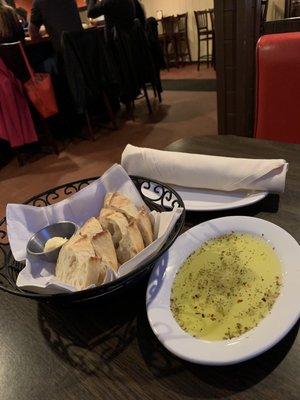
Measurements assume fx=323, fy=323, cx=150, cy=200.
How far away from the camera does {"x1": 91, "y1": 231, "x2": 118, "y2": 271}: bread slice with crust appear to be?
19.0 inches

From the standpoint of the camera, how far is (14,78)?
8.66 feet

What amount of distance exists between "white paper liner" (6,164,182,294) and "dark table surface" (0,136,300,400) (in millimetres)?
88

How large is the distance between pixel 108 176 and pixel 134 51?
9.93ft

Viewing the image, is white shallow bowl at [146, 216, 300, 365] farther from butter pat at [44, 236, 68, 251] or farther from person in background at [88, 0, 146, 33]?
person in background at [88, 0, 146, 33]

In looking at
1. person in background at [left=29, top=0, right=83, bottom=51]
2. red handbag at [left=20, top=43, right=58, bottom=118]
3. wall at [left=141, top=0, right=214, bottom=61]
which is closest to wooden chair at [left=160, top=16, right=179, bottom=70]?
wall at [left=141, top=0, right=214, bottom=61]

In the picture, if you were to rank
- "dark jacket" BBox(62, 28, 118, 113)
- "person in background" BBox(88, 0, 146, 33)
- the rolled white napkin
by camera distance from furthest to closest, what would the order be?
"person in background" BBox(88, 0, 146, 33) < "dark jacket" BBox(62, 28, 118, 113) < the rolled white napkin

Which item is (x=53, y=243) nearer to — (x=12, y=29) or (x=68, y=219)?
(x=68, y=219)

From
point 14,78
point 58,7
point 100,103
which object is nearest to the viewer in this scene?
point 14,78

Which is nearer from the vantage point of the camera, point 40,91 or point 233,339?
point 233,339

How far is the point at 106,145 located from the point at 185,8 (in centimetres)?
431

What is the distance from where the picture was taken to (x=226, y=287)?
19.4 inches

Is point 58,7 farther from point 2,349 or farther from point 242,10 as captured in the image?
point 2,349

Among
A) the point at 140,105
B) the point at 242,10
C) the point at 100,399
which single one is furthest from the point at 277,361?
the point at 140,105

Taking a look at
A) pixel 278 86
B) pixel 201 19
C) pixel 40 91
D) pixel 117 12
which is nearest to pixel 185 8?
pixel 201 19
